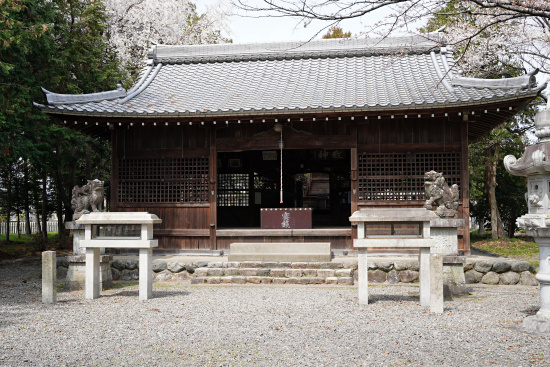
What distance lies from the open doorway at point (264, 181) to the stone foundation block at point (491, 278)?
7.10 m

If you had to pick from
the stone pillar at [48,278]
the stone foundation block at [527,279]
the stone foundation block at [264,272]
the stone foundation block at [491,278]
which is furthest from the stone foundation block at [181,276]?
the stone foundation block at [527,279]

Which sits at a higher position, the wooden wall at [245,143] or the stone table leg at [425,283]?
the wooden wall at [245,143]

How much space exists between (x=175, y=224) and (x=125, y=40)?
1659cm

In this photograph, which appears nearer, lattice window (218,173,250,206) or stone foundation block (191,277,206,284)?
stone foundation block (191,277,206,284)

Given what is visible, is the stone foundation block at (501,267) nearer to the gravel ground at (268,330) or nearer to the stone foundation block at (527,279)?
the stone foundation block at (527,279)

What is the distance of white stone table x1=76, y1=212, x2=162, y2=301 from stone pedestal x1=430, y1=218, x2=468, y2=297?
4.92 m

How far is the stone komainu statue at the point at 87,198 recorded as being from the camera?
31.2 ft

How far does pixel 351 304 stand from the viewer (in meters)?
7.38

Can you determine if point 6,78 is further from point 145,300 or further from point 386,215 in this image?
point 386,215

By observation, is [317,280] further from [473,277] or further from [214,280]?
[473,277]

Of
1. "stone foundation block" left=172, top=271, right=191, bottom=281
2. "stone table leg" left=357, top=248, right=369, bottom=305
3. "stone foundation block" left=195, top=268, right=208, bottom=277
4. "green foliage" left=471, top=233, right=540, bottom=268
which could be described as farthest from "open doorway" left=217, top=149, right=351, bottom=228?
"stone table leg" left=357, top=248, right=369, bottom=305

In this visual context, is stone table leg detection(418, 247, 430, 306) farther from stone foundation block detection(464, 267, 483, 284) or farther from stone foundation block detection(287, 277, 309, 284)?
stone foundation block detection(464, 267, 483, 284)

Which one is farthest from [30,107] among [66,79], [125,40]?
[125,40]

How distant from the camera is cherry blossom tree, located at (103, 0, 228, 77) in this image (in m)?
24.9
